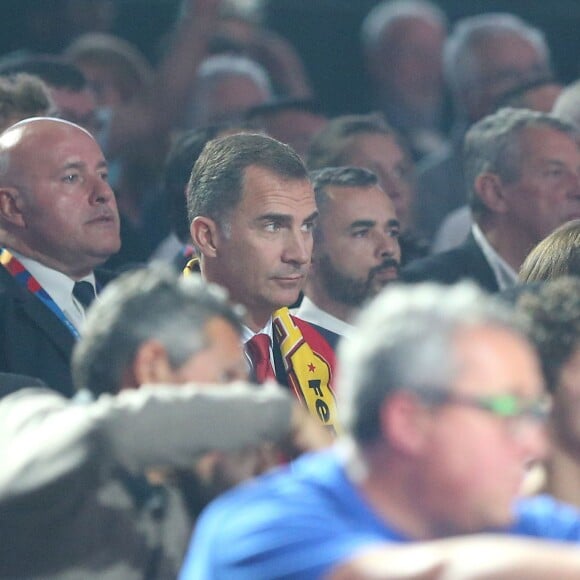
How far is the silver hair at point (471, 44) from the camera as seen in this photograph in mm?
6934

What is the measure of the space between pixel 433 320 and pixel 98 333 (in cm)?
68

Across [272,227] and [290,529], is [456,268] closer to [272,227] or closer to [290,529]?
[272,227]

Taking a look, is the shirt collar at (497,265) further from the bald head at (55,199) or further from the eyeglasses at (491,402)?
the eyeglasses at (491,402)

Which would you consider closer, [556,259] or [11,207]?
[556,259]

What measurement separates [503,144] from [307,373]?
1.93m

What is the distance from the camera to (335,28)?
7.79 metres

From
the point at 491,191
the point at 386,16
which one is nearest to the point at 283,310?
the point at 491,191

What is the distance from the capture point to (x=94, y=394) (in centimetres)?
270

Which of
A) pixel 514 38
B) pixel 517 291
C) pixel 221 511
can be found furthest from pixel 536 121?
pixel 221 511

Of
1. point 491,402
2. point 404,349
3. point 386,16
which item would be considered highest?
point 404,349

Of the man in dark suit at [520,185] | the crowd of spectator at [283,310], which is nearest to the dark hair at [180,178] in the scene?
the crowd of spectator at [283,310]

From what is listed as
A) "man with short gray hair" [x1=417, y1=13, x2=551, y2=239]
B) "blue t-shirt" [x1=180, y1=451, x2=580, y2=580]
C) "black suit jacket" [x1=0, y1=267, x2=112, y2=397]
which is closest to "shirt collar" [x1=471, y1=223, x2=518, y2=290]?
"man with short gray hair" [x1=417, y1=13, x2=551, y2=239]

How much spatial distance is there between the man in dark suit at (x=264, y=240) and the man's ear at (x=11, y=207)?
468 mm

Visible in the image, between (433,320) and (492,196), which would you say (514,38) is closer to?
(492,196)
